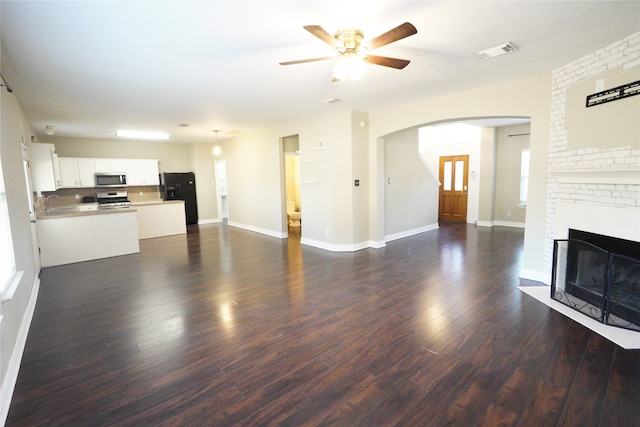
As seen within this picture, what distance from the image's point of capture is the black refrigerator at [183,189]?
911 centimetres

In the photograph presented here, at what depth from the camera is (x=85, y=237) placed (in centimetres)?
545

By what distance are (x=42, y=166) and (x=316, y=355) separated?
5843 mm

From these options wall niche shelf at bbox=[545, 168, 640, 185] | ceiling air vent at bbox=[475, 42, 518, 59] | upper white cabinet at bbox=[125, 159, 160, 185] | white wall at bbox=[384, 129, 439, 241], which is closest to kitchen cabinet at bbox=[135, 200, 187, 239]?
upper white cabinet at bbox=[125, 159, 160, 185]

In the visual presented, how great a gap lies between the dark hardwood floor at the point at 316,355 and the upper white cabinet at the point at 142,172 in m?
4.97

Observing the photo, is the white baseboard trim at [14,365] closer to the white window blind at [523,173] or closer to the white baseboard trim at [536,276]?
the white baseboard trim at [536,276]

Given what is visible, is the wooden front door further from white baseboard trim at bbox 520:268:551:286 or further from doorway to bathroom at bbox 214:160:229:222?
doorway to bathroom at bbox 214:160:229:222

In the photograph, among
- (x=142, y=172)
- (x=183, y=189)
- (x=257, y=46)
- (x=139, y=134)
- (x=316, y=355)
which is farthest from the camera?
(x=183, y=189)

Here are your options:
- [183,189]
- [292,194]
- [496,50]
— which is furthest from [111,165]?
[496,50]

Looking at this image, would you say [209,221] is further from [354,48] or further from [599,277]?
[599,277]

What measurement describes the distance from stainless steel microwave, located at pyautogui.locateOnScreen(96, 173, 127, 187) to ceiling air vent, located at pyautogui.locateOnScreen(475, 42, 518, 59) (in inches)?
355

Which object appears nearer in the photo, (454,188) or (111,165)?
(111,165)

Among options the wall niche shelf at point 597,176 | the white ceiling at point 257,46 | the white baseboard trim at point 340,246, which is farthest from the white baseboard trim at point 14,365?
the wall niche shelf at point 597,176

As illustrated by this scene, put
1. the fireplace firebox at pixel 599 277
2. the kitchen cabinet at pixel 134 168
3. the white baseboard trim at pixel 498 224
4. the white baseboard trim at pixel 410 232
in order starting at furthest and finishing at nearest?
the kitchen cabinet at pixel 134 168 → the white baseboard trim at pixel 498 224 → the white baseboard trim at pixel 410 232 → the fireplace firebox at pixel 599 277

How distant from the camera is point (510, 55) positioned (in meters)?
3.13
